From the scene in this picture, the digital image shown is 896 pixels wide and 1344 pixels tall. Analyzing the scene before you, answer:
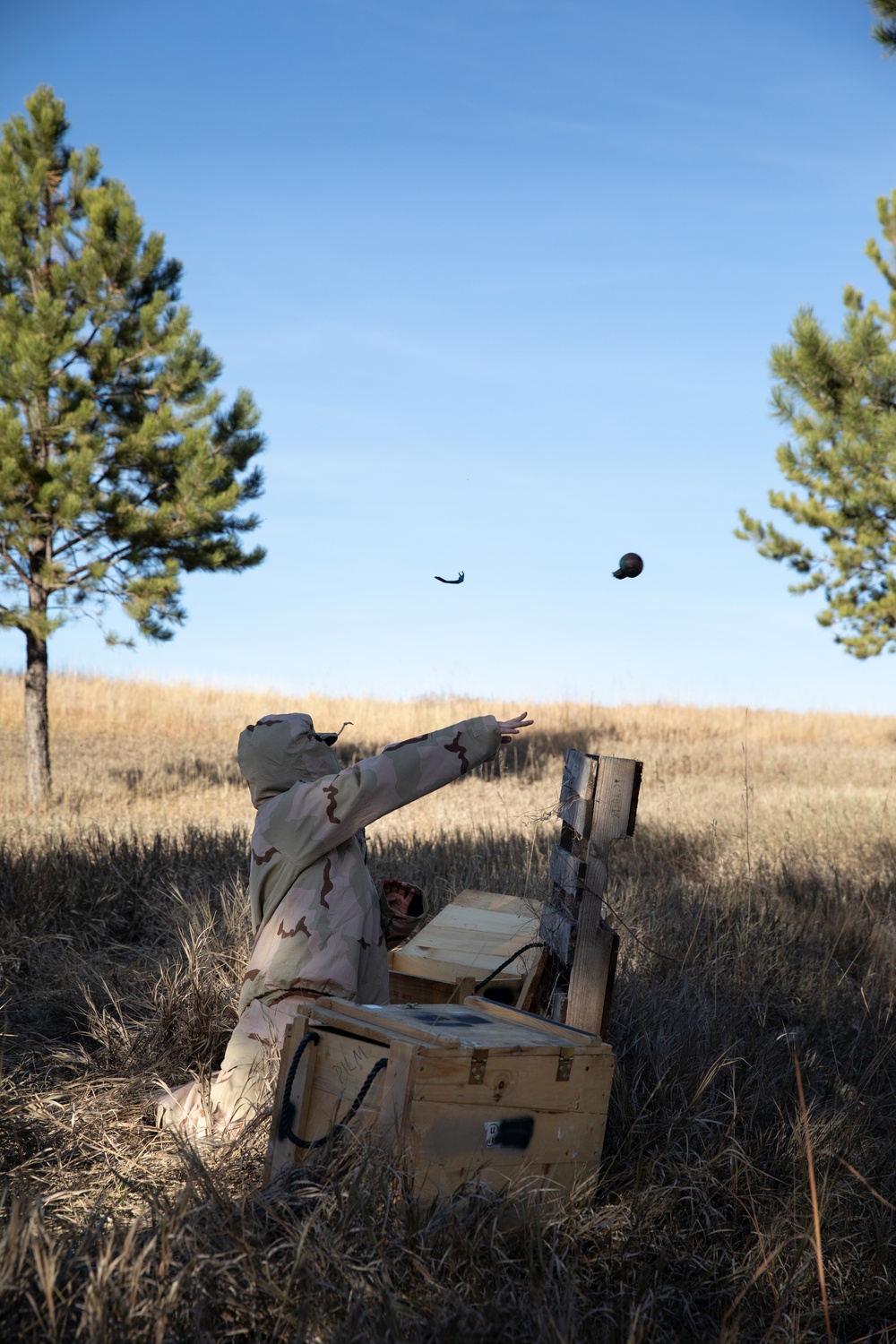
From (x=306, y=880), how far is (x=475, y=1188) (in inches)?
46.8

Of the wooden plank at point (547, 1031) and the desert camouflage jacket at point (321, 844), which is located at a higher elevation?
the desert camouflage jacket at point (321, 844)

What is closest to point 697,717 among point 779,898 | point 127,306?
point 127,306

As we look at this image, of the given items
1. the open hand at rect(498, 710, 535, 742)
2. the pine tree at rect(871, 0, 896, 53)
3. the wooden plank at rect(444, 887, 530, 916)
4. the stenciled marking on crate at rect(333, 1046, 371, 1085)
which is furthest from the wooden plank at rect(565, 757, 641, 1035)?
the pine tree at rect(871, 0, 896, 53)

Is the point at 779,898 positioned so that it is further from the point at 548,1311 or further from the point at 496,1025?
the point at 548,1311

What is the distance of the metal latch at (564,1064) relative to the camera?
9.08 ft

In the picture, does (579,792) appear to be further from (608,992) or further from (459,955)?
(459,955)

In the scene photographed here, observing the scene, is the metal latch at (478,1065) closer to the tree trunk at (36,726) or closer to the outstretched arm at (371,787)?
the outstretched arm at (371,787)

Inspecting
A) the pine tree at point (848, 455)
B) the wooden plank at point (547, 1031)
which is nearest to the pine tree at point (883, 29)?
the pine tree at point (848, 455)

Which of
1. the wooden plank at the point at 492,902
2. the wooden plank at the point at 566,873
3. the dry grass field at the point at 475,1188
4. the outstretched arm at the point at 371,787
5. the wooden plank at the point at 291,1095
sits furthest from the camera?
the wooden plank at the point at 492,902

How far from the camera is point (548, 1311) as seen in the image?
218 centimetres

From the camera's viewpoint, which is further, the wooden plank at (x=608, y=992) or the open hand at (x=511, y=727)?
the wooden plank at (x=608, y=992)

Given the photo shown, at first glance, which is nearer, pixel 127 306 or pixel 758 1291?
pixel 758 1291

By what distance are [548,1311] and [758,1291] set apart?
0.87m

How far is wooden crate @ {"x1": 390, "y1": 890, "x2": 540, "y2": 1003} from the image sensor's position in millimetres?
4156
